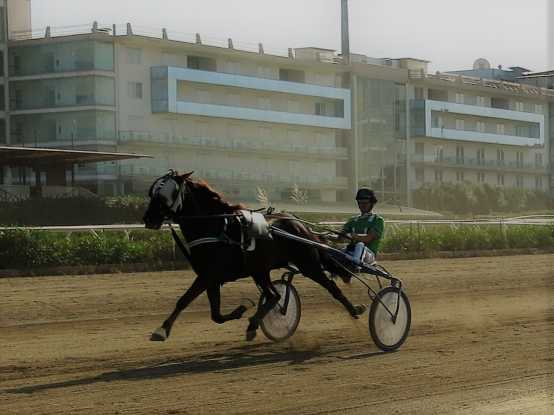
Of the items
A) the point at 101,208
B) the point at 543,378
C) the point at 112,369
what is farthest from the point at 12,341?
the point at 101,208

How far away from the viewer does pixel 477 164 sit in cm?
6206

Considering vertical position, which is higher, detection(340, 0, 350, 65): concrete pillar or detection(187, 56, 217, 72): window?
detection(340, 0, 350, 65): concrete pillar

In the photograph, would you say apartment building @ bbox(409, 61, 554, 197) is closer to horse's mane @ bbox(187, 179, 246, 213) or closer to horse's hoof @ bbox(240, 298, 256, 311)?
horse's hoof @ bbox(240, 298, 256, 311)

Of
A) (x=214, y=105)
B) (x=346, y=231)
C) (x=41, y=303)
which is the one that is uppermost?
(x=214, y=105)

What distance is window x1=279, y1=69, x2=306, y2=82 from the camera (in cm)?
5200

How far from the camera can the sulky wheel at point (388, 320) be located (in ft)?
32.0

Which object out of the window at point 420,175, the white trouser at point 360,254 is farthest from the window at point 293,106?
the white trouser at point 360,254

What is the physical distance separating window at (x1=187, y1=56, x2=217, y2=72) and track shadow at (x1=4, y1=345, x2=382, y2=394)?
41.5 meters

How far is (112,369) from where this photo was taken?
8586 mm

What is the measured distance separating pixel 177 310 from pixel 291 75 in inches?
1733

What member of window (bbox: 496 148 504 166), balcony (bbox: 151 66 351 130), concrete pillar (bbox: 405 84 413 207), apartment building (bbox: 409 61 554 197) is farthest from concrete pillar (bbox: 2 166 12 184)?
window (bbox: 496 148 504 166)

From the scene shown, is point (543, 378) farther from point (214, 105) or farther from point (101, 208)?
point (214, 105)

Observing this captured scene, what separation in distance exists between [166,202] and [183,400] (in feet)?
7.42

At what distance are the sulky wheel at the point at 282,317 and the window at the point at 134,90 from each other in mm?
38688
